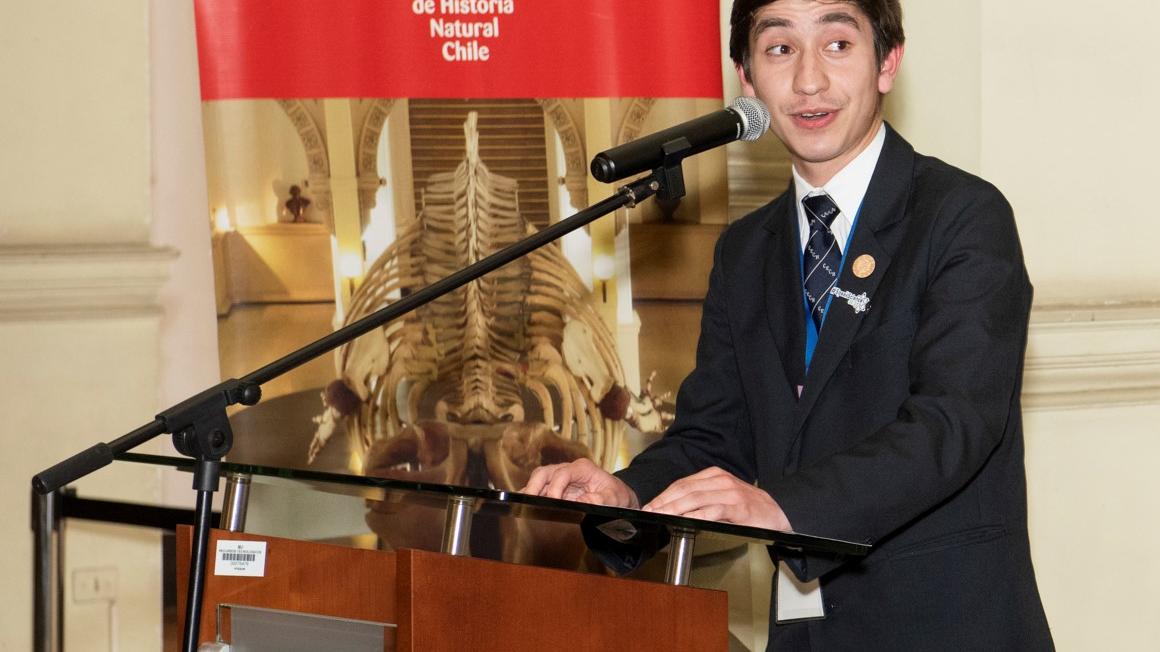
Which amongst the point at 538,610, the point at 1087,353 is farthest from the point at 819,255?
the point at 1087,353

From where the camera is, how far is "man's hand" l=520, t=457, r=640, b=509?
5.20 feet

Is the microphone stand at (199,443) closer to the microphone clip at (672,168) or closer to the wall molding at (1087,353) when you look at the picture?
the microphone clip at (672,168)

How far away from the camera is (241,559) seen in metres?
1.42

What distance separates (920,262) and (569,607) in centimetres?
76

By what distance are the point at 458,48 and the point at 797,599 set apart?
1643 mm

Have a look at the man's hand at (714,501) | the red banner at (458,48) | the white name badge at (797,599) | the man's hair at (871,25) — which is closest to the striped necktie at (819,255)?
the man's hair at (871,25)

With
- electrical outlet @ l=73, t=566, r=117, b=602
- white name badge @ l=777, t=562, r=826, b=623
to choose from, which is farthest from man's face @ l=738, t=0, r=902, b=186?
electrical outlet @ l=73, t=566, r=117, b=602

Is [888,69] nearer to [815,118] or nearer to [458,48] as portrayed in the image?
[815,118]

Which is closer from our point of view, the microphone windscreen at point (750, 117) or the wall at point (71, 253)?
the microphone windscreen at point (750, 117)

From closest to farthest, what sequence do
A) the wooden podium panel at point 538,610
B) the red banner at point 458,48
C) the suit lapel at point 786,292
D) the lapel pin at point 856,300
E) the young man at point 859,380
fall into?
the wooden podium panel at point 538,610
the young man at point 859,380
the lapel pin at point 856,300
the suit lapel at point 786,292
the red banner at point 458,48

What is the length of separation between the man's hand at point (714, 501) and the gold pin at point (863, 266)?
0.53m

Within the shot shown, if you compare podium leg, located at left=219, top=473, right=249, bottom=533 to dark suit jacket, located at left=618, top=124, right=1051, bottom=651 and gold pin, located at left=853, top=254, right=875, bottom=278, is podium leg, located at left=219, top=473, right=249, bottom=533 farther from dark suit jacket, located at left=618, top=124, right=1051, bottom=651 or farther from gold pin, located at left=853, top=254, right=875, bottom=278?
gold pin, located at left=853, top=254, right=875, bottom=278

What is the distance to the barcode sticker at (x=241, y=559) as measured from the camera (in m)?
1.41

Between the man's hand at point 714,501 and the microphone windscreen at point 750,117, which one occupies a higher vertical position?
the microphone windscreen at point 750,117
